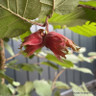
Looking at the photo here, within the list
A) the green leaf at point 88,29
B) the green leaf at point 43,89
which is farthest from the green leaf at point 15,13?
the green leaf at point 43,89

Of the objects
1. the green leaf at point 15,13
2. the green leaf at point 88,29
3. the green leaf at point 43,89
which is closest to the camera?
the green leaf at point 15,13

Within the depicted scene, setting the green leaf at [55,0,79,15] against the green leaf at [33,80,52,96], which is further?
the green leaf at [33,80,52,96]

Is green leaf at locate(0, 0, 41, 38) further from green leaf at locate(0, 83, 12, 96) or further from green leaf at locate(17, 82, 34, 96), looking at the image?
green leaf at locate(17, 82, 34, 96)

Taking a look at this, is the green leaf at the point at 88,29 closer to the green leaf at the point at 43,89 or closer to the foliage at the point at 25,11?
the foliage at the point at 25,11

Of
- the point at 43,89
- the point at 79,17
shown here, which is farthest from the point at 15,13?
the point at 43,89

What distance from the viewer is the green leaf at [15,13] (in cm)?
17

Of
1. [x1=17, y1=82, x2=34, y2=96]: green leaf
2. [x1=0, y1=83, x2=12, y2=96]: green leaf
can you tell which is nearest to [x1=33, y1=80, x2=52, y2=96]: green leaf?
[x1=17, y1=82, x2=34, y2=96]: green leaf

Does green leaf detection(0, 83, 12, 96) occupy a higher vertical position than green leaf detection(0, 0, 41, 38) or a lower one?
lower

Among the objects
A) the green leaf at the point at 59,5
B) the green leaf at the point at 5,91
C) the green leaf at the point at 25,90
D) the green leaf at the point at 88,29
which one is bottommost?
the green leaf at the point at 25,90

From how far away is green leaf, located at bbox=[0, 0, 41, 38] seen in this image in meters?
0.17

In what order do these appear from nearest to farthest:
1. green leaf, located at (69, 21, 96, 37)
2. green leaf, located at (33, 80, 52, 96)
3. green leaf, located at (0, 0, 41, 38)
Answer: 1. green leaf, located at (0, 0, 41, 38)
2. green leaf, located at (69, 21, 96, 37)
3. green leaf, located at (33, 80, 52, 96)

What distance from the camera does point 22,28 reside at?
203 millimetres

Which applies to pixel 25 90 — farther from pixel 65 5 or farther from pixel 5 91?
pixel 65 5

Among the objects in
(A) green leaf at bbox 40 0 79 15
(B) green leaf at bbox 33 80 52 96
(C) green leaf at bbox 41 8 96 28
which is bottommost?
(B) green leaf at bbox 33 80 52 96
